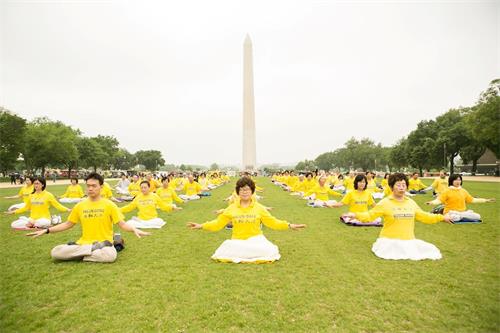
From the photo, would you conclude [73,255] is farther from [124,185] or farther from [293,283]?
[124,185]

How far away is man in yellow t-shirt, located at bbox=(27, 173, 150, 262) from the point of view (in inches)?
289

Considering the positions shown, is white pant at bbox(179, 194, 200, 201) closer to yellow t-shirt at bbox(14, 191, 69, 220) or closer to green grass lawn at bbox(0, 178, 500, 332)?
yellow t-shirt at bbox(14, 191, 69, 220)

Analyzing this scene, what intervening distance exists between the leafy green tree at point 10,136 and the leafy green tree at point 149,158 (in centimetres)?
7849

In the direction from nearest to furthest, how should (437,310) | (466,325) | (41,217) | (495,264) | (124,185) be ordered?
(466,325), (437,310), (495,264), (41,217), (124,185)

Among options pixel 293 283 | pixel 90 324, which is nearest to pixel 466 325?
pixel 293 283

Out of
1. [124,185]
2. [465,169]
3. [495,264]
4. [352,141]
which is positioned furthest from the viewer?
[352,141]

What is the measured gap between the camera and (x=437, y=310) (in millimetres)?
5035

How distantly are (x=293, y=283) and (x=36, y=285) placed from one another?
16.3ft

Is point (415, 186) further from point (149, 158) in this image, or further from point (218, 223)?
point (149, 158)

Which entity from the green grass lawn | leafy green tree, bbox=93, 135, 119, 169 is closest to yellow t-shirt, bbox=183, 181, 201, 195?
the green grass lawn

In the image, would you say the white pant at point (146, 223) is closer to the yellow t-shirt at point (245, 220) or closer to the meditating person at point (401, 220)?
the yellow t-shirt at point (245, 220)

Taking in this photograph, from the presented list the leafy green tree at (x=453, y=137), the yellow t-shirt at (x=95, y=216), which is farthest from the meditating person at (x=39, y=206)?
the leafy green tree at (x=453, y=137)

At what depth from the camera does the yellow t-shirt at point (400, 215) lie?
7.72 meters

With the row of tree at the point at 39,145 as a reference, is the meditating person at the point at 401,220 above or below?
below
